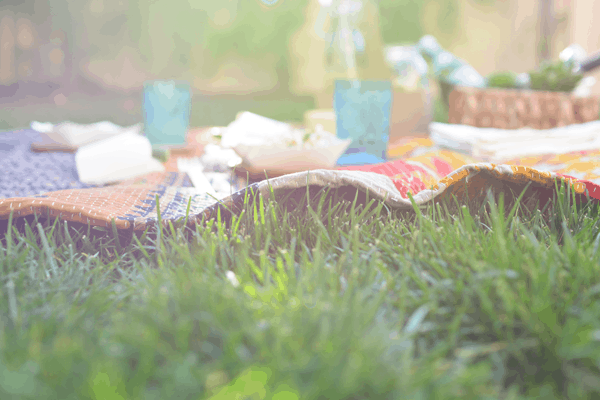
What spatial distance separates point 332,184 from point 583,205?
0.30 m

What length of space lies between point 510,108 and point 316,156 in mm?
780

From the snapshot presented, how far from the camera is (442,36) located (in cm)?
191

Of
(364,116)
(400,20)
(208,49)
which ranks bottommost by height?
(364,116)

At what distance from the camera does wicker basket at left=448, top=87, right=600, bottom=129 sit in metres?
1.16

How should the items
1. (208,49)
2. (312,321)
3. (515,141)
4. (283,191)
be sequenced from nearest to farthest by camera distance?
1. (312,321)
2. (283,191)
3. (515,141)
4. (208,49)

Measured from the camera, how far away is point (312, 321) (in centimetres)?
27

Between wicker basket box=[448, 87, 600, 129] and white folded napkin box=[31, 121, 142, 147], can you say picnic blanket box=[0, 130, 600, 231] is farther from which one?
wicker basket box=[448, 87, 600, 129]

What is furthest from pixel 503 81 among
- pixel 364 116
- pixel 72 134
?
pixel 72 134

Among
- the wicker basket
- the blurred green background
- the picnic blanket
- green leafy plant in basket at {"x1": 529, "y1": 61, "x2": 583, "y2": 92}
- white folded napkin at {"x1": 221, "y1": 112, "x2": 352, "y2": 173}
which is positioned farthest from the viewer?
the blurred green background

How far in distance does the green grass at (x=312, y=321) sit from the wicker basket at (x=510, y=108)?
2.61 feet

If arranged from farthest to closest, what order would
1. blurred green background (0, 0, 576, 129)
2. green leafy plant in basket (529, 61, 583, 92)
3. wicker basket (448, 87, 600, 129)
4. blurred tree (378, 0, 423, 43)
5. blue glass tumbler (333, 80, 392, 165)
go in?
blurred tree (378, 0, 423, 43)
blurred green background (0, 0, 576, 129)
green leafy plant in basket (529, 61, 583, 92)
wicker basket (448, 87, 600, 129)
blue glass tumbler (333, 80, 392, 165)

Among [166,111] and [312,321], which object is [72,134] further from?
[312,321]

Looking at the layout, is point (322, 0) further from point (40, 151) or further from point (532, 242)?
point (532, 242)

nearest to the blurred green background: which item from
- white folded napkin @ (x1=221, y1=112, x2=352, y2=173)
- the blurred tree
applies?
the blurred tree
